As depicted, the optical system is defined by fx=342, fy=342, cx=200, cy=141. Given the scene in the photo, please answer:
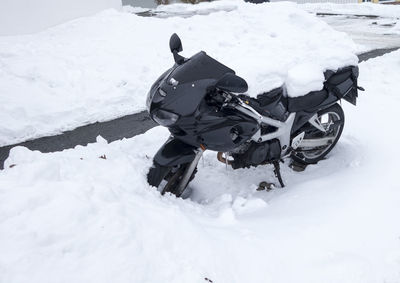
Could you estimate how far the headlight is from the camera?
2.80 metres

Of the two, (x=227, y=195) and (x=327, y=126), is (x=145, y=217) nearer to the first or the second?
(x=227, y=195)

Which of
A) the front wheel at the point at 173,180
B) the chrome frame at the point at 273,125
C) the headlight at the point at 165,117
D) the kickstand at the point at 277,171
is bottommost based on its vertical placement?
the kickstand at the point at 277,171

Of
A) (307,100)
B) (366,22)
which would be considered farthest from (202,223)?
(366,22)

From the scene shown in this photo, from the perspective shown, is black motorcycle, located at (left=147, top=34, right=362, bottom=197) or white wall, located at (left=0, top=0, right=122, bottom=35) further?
white wall, located at (left=0, top=0, right=122, bottom=35)

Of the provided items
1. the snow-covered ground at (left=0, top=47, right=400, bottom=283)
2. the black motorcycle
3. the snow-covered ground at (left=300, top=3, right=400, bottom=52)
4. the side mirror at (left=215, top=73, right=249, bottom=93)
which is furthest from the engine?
the snow-covered ground at (left=300, top=3, right=400, bottom=52)

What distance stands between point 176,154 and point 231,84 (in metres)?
0.81

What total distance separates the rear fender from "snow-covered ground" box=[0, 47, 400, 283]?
0.62 ft

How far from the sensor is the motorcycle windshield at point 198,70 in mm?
2881

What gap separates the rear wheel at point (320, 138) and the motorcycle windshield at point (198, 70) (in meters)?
1.53

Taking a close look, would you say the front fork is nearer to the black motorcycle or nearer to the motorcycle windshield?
the black motorcycle

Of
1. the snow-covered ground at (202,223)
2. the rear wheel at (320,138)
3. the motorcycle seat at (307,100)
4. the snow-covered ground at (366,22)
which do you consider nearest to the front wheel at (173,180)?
the snow-covered ground at (202,223)

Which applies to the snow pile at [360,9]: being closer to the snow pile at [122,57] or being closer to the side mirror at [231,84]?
the snow pile at [122,57]

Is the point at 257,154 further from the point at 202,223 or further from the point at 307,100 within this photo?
the point at 202,223

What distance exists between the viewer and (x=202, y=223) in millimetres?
2828
